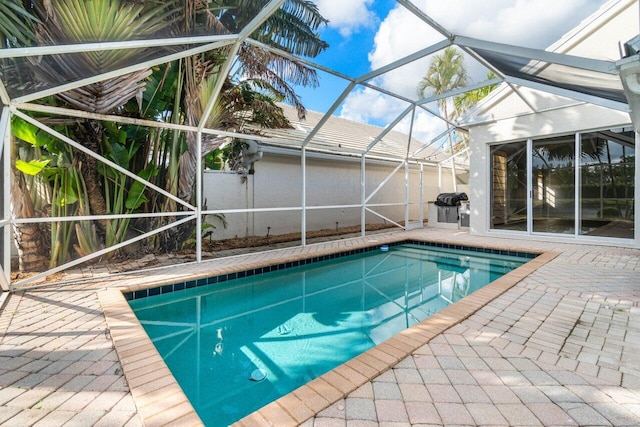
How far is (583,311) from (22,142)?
9753 mm

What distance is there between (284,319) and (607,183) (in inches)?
357

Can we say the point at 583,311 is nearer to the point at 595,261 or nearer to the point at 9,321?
the point at 595,261

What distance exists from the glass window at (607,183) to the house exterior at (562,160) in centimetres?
2

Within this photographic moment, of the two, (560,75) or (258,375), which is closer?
(258,375)

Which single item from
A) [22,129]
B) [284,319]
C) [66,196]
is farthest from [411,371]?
[66,196]

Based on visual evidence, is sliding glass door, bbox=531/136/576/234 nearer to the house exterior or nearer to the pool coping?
the house exterior

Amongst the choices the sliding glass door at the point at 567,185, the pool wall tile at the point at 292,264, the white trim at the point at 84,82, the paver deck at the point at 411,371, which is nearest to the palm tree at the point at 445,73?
the sliding glass door at the point at 567,185

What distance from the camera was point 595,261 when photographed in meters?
6.66

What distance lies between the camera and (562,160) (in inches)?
360

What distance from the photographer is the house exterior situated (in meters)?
8.04

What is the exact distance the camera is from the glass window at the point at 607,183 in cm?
814

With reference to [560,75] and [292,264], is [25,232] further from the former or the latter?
[560,75]

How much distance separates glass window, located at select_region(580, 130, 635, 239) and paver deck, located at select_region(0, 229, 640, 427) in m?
5.16

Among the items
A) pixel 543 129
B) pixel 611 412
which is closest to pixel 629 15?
pixel 543 129
